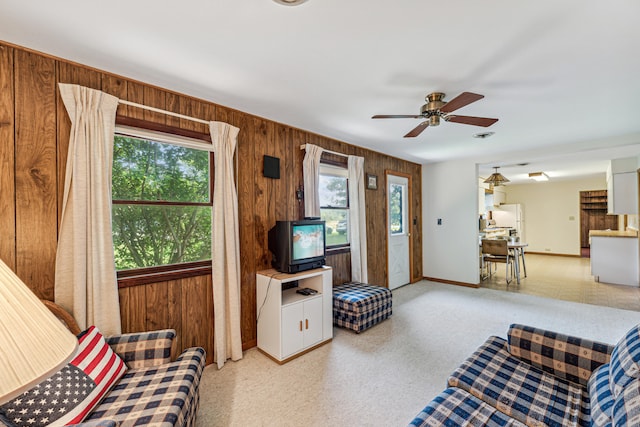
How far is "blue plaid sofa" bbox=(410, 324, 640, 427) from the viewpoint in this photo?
116 centimetres

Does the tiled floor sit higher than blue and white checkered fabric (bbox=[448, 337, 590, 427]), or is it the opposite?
blue and white checkered fabric (bbox=[448, 337, 590, 427])

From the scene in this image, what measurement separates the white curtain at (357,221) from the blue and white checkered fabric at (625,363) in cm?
269

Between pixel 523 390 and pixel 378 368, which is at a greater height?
pixel 523 390

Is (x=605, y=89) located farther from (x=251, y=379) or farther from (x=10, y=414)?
(x=10, y=414)

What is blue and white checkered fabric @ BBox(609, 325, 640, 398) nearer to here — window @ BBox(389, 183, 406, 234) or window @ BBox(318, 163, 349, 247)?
window @ BBox(318, 163, 349, 247)

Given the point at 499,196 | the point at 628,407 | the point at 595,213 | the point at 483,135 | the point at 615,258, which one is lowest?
the point at 615,258

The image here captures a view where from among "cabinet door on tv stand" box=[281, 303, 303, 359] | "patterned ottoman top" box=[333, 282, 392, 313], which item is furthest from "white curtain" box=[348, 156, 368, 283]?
"cabinet door on tv stand" box=[281, 303, 303, 359]

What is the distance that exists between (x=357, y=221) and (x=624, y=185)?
5053 millimetres

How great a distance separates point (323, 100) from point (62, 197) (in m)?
2.09

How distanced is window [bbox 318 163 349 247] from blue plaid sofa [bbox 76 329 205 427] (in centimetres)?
227

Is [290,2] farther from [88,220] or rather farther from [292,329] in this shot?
[292,329]

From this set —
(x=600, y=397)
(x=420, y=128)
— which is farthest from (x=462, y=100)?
(x=600, y=397)

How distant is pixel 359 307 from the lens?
310 cm

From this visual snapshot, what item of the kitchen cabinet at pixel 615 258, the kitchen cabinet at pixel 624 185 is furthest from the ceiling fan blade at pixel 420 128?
the kitchen cabinet at pixel 615 258
